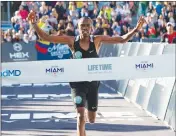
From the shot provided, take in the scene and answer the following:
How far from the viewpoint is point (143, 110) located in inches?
504

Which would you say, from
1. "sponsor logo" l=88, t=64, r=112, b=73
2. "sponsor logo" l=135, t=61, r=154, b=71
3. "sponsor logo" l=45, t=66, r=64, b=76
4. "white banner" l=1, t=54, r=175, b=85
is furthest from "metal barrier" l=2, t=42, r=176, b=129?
"sponsor logo" l=45, t=66, r=64, b=76

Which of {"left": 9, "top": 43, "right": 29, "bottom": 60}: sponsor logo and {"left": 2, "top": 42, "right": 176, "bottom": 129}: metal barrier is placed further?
{"left": 9, "top": 43, "right": 29, "bottom": 60}: sponsor logo

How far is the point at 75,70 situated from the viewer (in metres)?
8.04

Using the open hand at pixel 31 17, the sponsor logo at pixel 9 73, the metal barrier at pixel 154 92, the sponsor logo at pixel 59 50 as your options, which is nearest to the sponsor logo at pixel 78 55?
the open hand at pixel 31 17

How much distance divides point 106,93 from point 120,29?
368 inches

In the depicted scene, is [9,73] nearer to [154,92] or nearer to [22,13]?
[154,92]

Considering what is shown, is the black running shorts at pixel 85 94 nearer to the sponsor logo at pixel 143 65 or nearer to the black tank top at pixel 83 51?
the black tank top at pixel 83 51

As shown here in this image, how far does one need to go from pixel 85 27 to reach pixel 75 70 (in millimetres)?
711

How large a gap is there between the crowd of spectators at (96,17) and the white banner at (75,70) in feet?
52.5

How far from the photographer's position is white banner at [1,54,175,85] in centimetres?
801

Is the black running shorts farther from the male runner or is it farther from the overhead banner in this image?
the overhead banner

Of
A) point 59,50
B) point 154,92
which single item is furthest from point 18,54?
point 154,92

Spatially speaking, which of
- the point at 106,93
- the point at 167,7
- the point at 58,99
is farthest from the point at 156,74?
the point at 167,7

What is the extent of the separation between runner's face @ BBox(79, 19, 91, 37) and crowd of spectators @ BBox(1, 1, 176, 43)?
15.8 m
